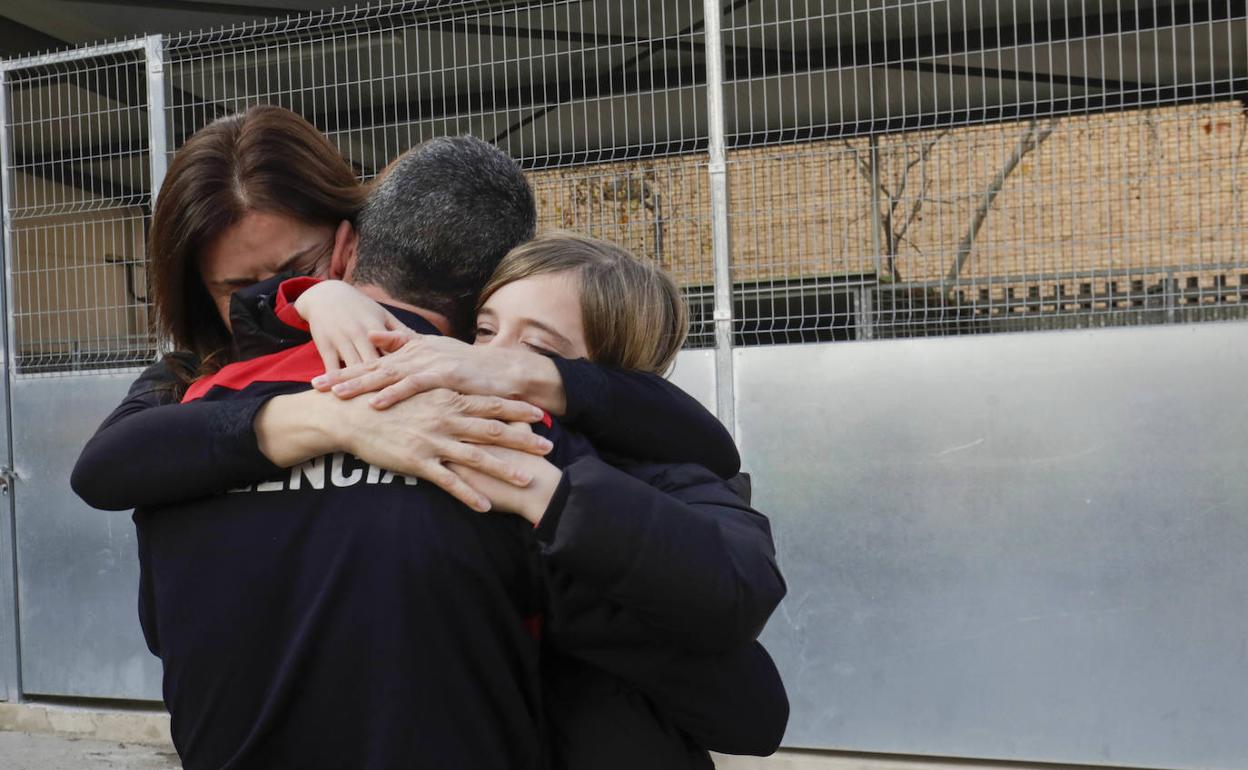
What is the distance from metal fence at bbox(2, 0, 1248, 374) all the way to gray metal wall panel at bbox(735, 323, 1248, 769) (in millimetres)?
219

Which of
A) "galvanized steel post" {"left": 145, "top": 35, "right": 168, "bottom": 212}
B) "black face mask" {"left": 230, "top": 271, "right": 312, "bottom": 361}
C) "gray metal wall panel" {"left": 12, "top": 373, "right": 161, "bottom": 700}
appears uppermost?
"galvanized steel post" {"left": 145, "top": 35, "right": 168, "bottom": 212}

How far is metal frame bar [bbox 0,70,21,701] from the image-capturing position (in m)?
4.73

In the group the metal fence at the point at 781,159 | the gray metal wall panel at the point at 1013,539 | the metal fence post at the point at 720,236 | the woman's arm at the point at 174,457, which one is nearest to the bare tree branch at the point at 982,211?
the metal fence at the point at 781,159

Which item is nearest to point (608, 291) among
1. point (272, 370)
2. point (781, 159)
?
point (272, 370)

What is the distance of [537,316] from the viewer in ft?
4.00

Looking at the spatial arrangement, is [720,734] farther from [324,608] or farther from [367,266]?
[367,266]

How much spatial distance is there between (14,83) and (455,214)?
4.73 meters

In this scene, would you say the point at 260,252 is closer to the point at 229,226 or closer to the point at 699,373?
the point at 229,226

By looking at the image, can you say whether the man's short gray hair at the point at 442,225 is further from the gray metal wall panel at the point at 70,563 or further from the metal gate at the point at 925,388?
the gray metal wall panel at the point at 70,563

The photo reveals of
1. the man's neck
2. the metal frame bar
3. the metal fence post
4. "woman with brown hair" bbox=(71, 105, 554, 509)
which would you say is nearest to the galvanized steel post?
the metal frame bar

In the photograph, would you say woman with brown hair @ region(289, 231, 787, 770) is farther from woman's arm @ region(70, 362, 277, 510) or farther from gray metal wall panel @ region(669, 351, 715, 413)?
gray metal wall panel @ region(669, 351, 715, 413)

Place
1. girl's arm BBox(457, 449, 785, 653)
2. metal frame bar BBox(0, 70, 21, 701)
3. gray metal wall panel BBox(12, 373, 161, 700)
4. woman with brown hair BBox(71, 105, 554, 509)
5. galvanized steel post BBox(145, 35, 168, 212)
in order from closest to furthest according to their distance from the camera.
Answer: girl's arm BBox(457, 449, 785, 653) → woman with brown hair BBox(71, 105, 554, 509) → galvanized steel post BBox(145, 35, 168, 212) → gray metal wall panel BBox(12, 373, 161, 700) → metal frame bar BBox(0, 70, 21, 701)

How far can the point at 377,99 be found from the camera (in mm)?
5016

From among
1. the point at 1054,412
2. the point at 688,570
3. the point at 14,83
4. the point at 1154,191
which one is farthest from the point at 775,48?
the point at 688,570
